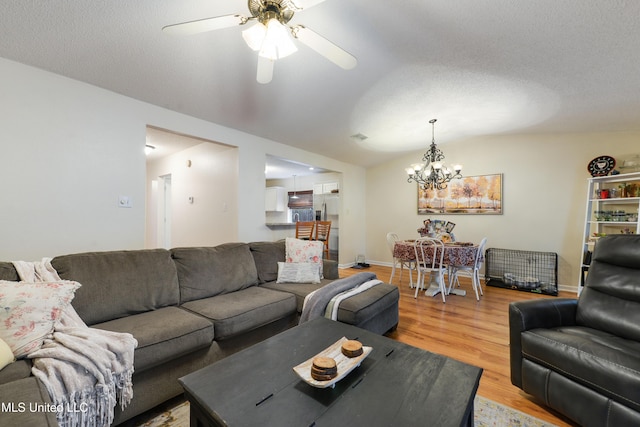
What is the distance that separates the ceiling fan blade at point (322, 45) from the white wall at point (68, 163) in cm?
226

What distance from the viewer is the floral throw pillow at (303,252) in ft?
9.60

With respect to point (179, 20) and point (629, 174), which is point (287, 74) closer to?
point (179, 20)

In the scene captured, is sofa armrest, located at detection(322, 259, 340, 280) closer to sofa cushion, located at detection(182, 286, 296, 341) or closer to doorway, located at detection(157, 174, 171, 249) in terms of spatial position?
sofa cushion, located at detection(182, 286, 296, 341)

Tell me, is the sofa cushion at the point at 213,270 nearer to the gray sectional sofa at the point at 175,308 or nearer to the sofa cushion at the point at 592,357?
the gray sectional sofa at the point at 175,308

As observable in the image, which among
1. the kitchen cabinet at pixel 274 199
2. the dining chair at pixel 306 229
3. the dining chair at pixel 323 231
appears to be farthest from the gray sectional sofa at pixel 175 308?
the kitchen cabinet at pixel 274 199

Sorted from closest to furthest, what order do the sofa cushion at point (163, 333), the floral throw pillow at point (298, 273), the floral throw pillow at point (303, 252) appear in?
the sofa cushion at point (163, 333) → the floral throw pillow at point (298, 273) → the floral throw pillow at point (303, 252)

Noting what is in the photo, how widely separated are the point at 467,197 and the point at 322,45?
4.58 metres

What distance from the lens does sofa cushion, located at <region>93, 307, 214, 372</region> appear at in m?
1.47

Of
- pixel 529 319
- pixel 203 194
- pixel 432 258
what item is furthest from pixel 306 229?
pixel 529 319

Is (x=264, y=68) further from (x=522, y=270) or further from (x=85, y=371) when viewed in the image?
(x=522, y=270)

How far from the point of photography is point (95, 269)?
5.96ft

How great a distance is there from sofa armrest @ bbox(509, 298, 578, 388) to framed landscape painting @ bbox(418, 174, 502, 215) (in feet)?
11.1

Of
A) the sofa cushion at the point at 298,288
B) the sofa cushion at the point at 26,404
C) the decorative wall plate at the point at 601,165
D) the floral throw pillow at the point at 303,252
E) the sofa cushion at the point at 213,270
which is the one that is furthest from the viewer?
the decorative wall plate at the point at 601,165

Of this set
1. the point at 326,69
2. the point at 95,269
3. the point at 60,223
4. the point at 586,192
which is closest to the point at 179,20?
the point at 326,69
